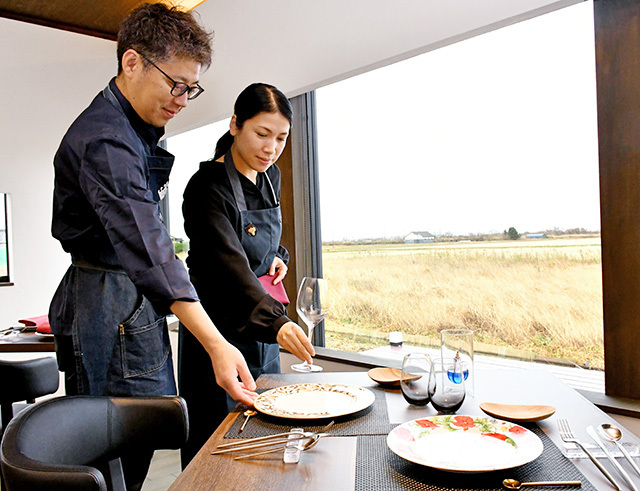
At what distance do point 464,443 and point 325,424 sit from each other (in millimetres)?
276

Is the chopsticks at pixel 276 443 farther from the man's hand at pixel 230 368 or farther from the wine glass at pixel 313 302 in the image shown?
the wine glass at pixel 313 302

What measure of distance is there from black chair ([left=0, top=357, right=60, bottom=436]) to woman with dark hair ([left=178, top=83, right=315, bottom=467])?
68 centimetres

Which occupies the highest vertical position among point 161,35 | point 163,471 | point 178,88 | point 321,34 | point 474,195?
point 321,34

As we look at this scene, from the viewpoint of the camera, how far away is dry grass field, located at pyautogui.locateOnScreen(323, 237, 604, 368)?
2.01 m

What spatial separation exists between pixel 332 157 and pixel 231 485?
2251 mm

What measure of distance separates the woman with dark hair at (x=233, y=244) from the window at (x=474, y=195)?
2.80ft

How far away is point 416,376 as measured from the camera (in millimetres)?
1173

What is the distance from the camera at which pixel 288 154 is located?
2980 mm

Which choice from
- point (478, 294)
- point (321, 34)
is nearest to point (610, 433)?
point (478, 294)

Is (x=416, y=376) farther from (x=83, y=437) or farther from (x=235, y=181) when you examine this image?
(x=235, y=181)

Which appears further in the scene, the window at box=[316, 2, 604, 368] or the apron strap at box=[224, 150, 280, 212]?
the window at box=[316, 2, 604, 368]

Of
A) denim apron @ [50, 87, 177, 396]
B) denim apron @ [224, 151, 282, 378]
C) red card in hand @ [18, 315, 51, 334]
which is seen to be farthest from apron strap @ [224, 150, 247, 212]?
red card in hand @ [18, 315, 51, 334]

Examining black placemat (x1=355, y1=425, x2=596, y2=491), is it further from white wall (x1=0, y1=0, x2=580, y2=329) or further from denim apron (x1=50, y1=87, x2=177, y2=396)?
white wall (x1=0, y1=0, x2=580, y2=329)

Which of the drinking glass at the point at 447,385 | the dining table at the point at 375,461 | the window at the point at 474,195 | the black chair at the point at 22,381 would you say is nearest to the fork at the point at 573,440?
the dining table at the point at 375,461
